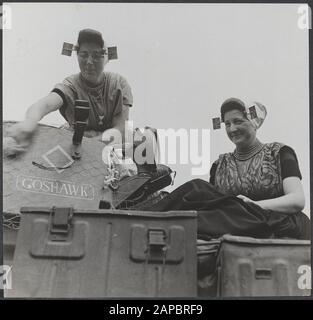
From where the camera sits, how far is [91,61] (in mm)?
6160

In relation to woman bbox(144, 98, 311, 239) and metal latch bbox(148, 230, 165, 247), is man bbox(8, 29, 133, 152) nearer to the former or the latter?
woman bbox(144, 98, 311, 239)

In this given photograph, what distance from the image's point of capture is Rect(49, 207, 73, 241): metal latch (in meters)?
5.28

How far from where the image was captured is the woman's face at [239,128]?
609cm

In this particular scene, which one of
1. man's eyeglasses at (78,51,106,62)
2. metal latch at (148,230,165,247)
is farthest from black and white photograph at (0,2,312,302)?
metal latch at (148,230,165,247)

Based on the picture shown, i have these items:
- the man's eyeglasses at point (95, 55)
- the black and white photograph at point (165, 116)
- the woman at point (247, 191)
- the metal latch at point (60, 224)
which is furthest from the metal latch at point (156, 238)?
the man's eyeglasses at point (95, 55)

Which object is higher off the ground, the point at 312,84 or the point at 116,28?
the point at 116,28

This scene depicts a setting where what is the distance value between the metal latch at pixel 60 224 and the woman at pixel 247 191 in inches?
34.1

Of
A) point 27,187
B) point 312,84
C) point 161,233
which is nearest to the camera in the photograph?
point 161,233

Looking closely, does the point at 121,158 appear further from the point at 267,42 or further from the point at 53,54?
the point at 267,42

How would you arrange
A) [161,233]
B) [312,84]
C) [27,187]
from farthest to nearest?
1. [312,84]
2. [27,187]
3. [161,233]

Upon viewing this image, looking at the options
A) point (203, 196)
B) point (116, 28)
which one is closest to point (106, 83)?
point (116, 28)
